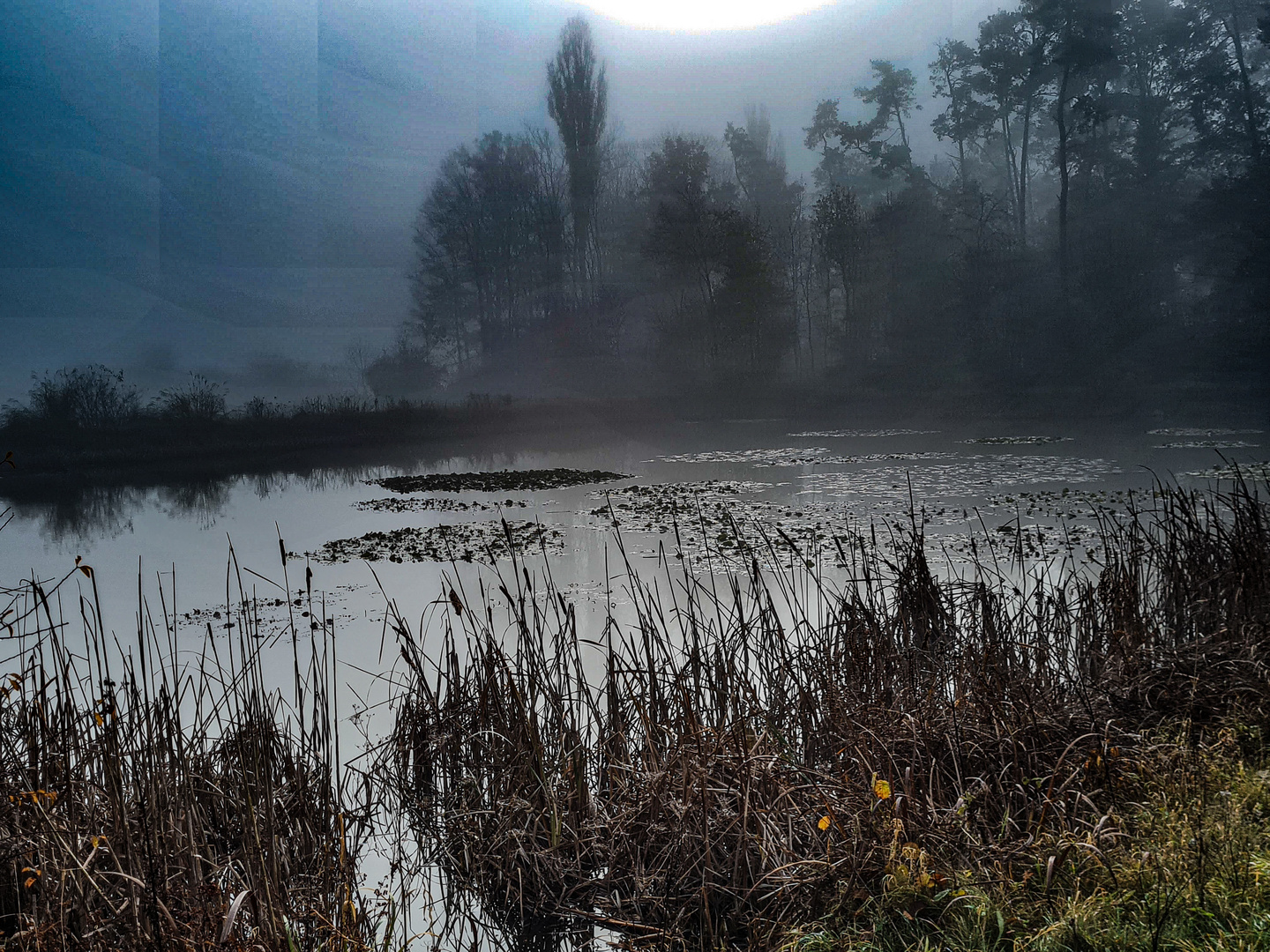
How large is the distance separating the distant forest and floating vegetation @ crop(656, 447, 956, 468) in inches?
522

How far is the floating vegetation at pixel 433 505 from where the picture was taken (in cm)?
1151

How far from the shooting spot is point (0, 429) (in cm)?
2027

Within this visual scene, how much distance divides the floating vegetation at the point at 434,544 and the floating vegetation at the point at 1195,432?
46.9 feet

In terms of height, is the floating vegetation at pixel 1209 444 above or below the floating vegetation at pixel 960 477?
above

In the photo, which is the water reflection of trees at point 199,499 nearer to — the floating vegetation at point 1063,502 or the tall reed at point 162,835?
the tall reed at point 162,835

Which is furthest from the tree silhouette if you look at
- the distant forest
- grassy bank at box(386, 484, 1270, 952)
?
grassy bank at box(386, 484, 1270, 952)

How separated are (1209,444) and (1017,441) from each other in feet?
12.4

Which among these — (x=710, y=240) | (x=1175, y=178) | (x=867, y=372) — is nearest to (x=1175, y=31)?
(x=1175, y=178)

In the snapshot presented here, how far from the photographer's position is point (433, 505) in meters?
12.1

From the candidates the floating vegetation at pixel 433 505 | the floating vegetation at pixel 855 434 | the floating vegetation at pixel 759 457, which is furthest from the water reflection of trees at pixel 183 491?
the floating vegetation at pixel 855 434

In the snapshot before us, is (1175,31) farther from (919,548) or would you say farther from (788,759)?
(788,759)

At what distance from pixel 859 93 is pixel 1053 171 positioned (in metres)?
8.16

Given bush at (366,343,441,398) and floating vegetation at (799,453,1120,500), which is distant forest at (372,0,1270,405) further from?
floating vegetation at (799,453,1120,500)

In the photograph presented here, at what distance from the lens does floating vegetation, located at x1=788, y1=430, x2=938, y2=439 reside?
20.7 meters
